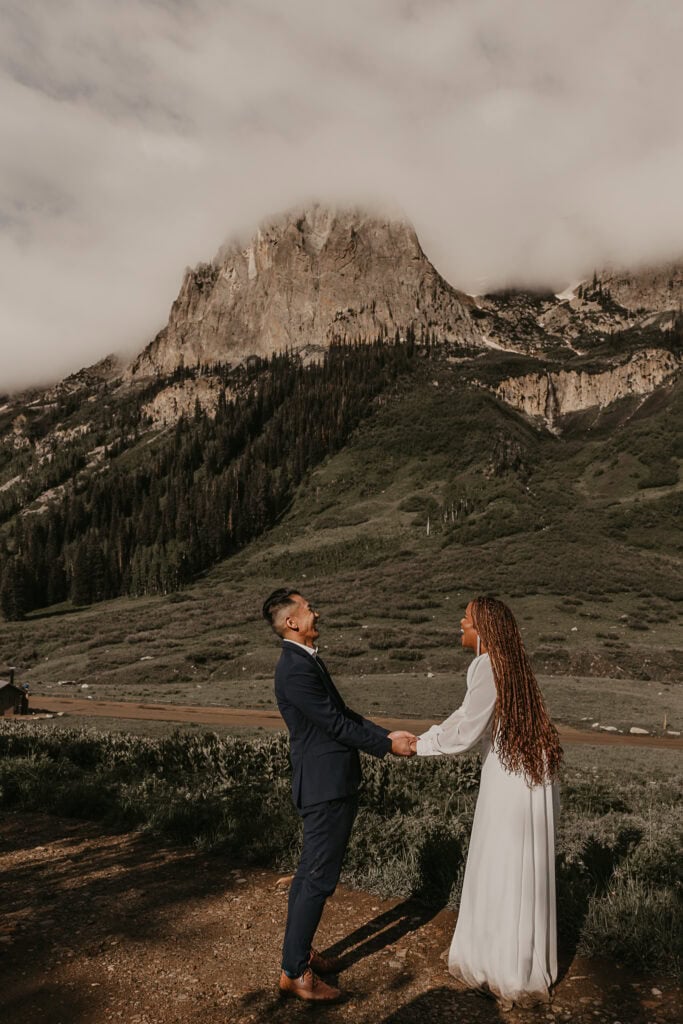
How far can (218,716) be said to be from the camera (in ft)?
84.3

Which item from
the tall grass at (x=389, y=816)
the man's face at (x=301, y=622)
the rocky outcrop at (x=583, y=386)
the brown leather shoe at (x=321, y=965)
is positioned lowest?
the tall grass at (x=389, y=816)

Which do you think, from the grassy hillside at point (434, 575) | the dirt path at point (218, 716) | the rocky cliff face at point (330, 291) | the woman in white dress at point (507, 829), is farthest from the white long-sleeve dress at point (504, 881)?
the rocky cliff face at point (330, 291)

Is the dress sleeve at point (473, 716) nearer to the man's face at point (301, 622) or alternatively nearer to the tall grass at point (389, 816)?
the man's face at point (301, 622)

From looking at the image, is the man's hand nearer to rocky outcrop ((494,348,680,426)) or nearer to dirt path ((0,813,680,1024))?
dirt path ((0,813,680,1024))

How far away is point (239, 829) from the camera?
23.8 ft

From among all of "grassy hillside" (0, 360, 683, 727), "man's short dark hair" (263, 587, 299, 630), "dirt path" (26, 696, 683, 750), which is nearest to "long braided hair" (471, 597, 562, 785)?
"man's short dark hair" (263, 587, 299, 630)

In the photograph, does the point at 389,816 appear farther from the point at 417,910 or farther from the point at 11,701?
the point at 11,701

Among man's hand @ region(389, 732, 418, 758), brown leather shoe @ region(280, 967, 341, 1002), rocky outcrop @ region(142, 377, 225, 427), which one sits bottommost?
brown leather shoe @ region(280, 967, 341, 1002)

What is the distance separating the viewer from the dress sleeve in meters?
4.30

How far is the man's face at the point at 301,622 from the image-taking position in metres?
4.55

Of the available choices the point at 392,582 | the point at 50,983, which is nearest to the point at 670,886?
the point at 50,983

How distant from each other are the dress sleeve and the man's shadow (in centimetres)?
181

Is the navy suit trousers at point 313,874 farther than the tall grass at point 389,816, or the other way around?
the tall grass at point 389,816

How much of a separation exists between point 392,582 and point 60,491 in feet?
397
